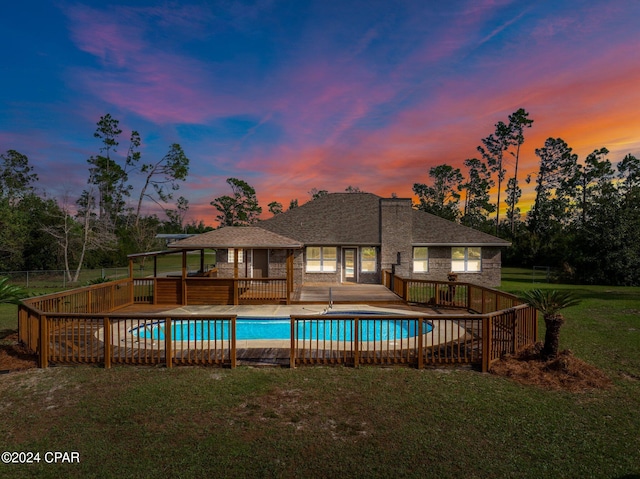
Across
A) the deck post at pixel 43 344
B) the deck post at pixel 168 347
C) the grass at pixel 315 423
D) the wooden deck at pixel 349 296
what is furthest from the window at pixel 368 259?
the deck post at pixel 43 344

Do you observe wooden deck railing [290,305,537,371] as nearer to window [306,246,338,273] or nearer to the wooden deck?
the wooden deck

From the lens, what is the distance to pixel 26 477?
12.6 ft

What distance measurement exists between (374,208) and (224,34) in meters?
15.7

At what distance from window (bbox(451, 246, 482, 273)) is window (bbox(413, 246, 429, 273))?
6.13 ft

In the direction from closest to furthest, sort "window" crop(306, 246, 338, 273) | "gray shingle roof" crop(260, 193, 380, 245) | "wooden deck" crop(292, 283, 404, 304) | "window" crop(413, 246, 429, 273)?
"wooden deck" crop(292, 283, 404, 304)
"window" crop(306, 246, 338, 273)
"gray shingle roof" crop(260, 193, 380, 245)
"window" crop(413, 246, 429, 273)

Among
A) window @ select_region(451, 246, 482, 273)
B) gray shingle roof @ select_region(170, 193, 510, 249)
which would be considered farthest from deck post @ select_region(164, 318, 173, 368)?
window @ select_region(451, 246, 482, 273)

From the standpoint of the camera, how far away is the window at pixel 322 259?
73.2 ft

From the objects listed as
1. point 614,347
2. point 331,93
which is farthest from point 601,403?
point 331,93

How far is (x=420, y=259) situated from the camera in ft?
77.0

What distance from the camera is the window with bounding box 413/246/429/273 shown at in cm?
2341

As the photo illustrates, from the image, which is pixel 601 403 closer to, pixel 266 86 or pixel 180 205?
pixel 266 86

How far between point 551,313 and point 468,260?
16.9 meters

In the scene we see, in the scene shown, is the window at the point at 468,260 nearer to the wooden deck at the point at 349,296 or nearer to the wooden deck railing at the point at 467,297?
the wooden deck at the point at 349,296

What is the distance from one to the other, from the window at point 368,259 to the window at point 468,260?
5908 millimetres
